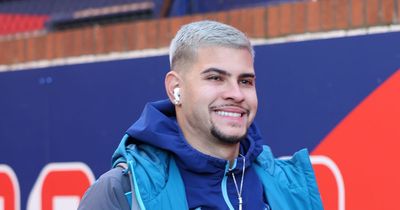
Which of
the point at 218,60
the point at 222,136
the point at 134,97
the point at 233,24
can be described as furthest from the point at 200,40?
the point at 134,97

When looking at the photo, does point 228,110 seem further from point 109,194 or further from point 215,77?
point 109,194

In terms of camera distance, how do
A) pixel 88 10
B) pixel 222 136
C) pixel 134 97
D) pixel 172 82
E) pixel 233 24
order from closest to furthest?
1. pixel 222 136
2. pixel 172 82
3. pixel 233 24
4. pixel 134 97
5. pixel 88 10

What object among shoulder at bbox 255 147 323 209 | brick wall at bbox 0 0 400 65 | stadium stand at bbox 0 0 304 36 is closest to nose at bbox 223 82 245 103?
shoulder at bbox 255 147 323 209

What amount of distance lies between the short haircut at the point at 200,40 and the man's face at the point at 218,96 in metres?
0.02

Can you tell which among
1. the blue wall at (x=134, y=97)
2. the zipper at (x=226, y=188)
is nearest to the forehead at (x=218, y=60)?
the zipper at (x=226, y=188)

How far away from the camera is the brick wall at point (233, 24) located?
363 centimetres

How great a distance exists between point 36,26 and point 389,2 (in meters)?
3.15

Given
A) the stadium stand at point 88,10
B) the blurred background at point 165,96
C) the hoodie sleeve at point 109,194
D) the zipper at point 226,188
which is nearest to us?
the hoodie sleeve at point 109,194

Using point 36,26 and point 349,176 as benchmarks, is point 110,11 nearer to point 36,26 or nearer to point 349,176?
point 36,26

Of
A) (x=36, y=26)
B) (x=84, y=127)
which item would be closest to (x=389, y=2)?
(x=84, y=127)

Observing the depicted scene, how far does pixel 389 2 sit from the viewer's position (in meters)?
3.56

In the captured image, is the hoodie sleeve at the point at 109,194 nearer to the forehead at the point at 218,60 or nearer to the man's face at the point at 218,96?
the man's face at the point at 218,96

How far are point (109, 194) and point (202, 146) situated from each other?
314 millimetres

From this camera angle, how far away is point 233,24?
164 inches
